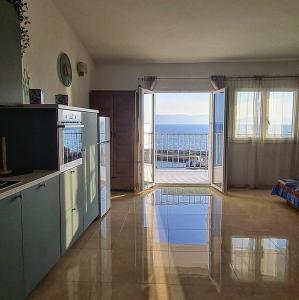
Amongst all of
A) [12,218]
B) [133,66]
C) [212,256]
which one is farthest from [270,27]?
[12,218]

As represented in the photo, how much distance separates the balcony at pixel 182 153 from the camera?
764 centimetres

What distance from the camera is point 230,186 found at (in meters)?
5.86

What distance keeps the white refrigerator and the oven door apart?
792 mm

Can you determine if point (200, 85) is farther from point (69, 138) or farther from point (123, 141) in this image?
point (69, 138)

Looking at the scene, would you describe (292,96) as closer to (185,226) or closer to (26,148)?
(185,226)

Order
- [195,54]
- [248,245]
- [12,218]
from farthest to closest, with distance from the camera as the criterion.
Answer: [195,54]
[248,245]
[12,218]

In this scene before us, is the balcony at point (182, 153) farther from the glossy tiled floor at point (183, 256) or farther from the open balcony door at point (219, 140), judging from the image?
the glossy tiled floor at point (183, 256)

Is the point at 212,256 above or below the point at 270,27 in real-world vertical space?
below

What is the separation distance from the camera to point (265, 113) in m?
5.65

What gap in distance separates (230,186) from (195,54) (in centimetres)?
261

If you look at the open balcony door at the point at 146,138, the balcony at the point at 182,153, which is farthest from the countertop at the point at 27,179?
the balcony at the point at 182,153

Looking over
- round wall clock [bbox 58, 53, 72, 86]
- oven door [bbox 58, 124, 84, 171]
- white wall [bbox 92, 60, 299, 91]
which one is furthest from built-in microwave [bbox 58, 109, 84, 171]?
white wall [bbox 92, 60, 299, 91]

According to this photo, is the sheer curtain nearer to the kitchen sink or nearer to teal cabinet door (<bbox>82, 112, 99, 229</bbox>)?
teal cabinet door (<bbox>82, 112, 99, 229</bbox>)

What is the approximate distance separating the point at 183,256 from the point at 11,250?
1.60 metres
